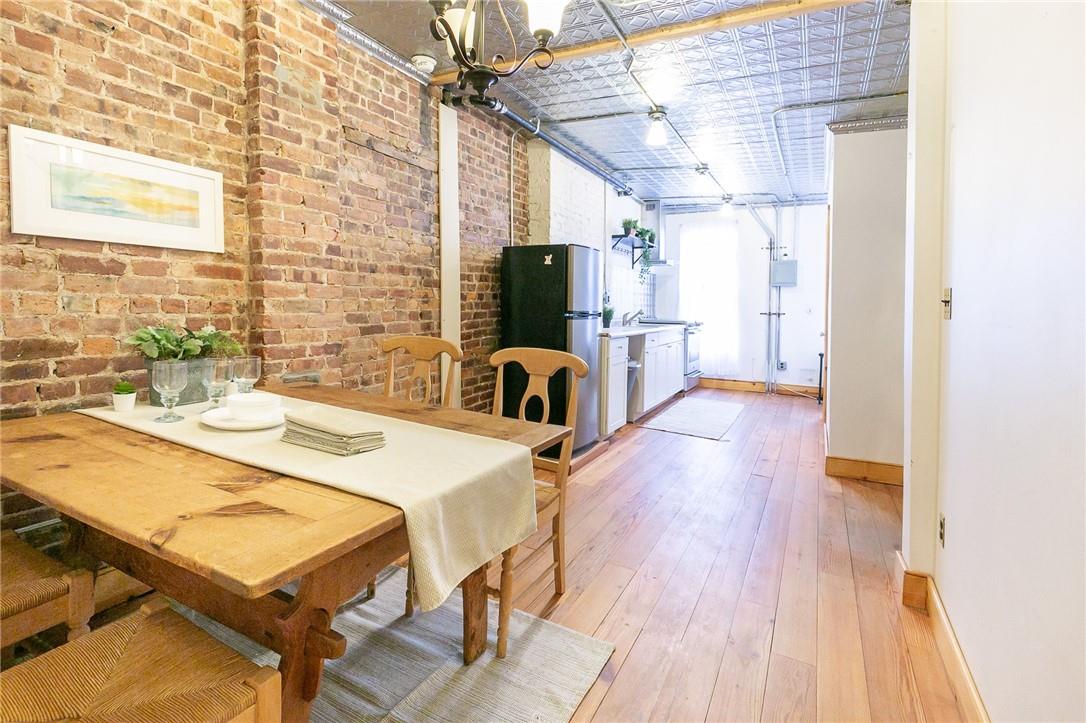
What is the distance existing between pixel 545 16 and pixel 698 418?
452 centimetres

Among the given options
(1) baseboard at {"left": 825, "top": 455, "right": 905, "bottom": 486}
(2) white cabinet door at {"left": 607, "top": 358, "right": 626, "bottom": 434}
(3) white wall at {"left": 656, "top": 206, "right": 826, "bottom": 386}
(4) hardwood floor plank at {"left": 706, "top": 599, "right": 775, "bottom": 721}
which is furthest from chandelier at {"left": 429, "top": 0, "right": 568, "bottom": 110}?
(3) white wall at {"left": 656, "top": 206, "right": 826, "bottom": 386}

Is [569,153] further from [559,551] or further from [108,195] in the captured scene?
[559,551]

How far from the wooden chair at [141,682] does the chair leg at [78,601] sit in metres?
0.33

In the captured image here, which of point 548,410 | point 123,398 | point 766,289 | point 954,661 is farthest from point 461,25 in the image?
point 766,289

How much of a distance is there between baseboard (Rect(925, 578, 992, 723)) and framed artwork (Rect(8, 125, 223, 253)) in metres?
3.05

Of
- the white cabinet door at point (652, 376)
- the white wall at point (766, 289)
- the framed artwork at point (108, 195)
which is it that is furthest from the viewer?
the white wall at point (766, 289)

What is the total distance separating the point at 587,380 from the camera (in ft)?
13.1

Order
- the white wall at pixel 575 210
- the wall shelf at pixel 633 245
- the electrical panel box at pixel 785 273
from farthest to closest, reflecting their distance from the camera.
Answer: the electrical panel box at pixel 785 273 → the wall shelf at pixel 633 245 → the white wall at pixel 575 210

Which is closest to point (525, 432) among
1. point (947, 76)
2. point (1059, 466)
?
point (1059, 466)

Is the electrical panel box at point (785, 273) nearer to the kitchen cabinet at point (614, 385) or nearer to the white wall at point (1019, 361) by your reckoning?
the kitchen cabinet at point (614, 385)

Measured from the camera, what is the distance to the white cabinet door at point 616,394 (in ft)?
14.4

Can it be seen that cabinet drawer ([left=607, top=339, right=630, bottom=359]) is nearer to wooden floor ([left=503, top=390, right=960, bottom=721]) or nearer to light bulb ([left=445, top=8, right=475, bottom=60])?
wooden floor ([left=503, top=390, right=960, bottom=721])

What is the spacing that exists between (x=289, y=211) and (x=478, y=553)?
1.94 meters

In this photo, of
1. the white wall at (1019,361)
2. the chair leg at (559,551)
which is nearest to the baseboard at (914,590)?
the white wall at (1019,361)
